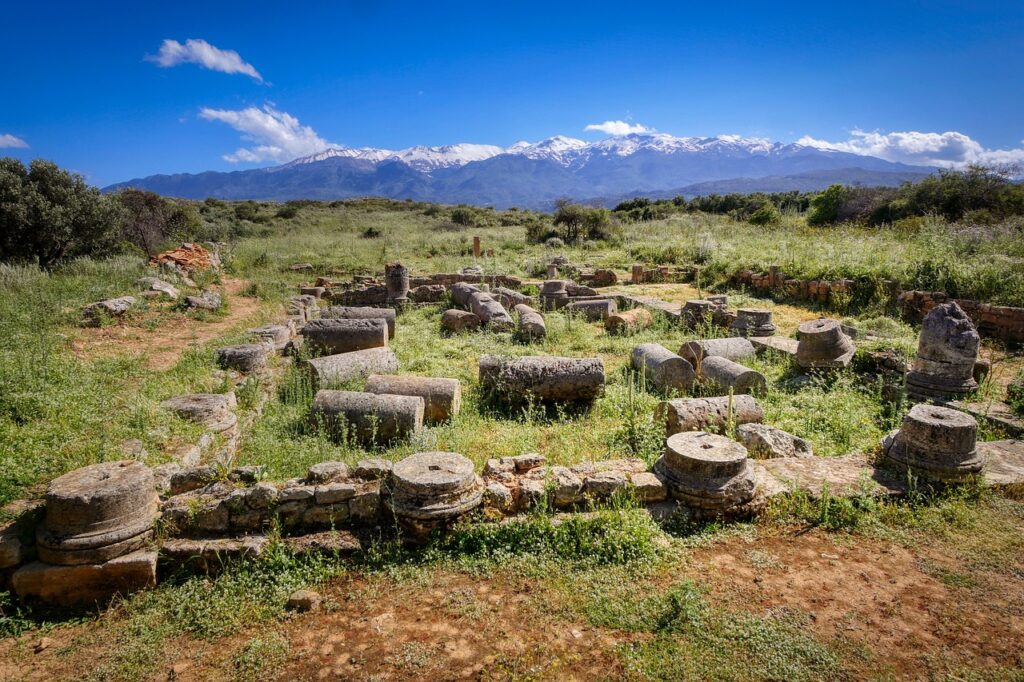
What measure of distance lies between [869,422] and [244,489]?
7198 millimetres

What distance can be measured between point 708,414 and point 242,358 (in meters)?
6.92

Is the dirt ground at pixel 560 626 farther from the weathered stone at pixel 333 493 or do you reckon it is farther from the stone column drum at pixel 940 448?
the stone column drum at pixel 940 448

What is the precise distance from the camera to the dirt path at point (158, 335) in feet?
27.2

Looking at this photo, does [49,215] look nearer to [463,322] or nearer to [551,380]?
[463,322]

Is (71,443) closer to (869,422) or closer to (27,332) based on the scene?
(27,332)

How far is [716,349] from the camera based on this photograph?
862cm

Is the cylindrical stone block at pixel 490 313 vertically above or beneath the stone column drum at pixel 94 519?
above

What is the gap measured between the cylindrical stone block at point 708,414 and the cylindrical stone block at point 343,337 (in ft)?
17.6

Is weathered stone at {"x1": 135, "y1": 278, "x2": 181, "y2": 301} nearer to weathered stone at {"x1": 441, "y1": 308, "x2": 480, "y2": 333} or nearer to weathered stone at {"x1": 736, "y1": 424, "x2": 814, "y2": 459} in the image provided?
weathered stone at {"x1": 441, "y1": 308, "x2": 480, "y2": 333}

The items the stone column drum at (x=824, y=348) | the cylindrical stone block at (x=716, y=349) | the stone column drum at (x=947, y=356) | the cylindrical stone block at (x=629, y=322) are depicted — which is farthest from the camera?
the cylindrical stone block at (x=629, y=322)

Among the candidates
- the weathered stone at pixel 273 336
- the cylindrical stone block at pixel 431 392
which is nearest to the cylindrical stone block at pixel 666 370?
the cylindrical stone block at pixel 431 392

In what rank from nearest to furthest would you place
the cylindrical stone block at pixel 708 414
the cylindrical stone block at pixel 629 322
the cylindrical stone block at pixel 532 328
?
1. the cylindrical stone block at pixel 708 414
2. the cylindrical stone block at pixel 532 328
3. the cylindrical stone block at pixel 629 322

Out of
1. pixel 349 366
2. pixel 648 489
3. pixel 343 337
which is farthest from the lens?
pixel 343 337

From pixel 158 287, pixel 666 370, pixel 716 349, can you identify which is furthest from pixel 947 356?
pixel 158 287
